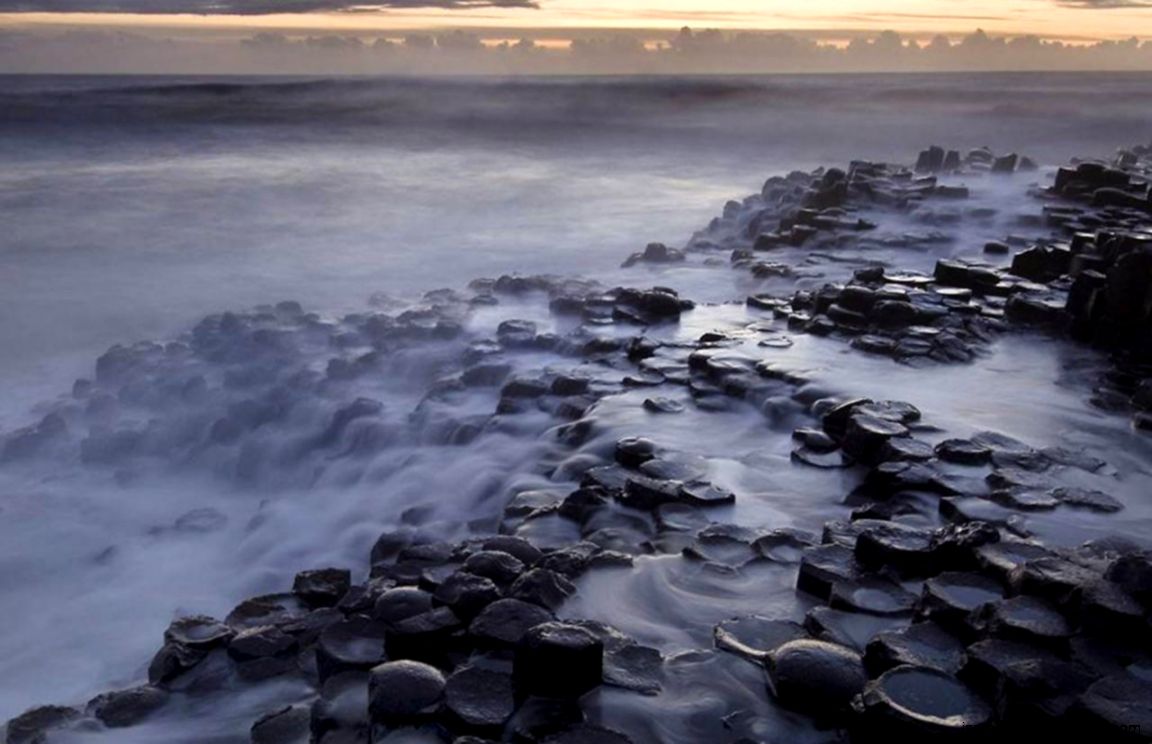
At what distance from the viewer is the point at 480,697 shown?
328 cm

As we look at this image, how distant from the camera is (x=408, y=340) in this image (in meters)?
9.84

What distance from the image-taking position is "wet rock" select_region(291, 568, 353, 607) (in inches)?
185

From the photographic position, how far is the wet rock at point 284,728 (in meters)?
3.44

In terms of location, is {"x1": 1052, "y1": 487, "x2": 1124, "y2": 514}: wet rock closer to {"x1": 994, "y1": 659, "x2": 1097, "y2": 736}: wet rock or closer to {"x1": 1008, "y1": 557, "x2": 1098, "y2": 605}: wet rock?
{"x1": 1008, "y1": 557, "x2": 1098, "y2": 605}: wet rock

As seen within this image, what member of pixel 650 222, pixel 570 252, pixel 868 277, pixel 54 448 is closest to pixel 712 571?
pixel 868 277

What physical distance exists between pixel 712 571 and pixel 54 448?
6.91m

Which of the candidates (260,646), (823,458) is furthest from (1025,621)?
(260,646)

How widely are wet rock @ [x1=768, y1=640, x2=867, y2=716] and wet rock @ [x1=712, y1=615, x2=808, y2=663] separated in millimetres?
190

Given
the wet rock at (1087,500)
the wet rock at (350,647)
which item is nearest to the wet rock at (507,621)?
the wet rock at (350,647)

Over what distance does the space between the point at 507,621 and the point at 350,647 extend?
632 mm

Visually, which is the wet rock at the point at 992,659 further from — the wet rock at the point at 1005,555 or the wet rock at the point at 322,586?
the wet rock at the point at 322,586

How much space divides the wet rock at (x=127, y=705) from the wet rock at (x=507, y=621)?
1394mm

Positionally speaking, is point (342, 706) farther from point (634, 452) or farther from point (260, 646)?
point (634, 452)

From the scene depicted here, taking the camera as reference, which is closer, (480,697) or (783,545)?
(480,697)
